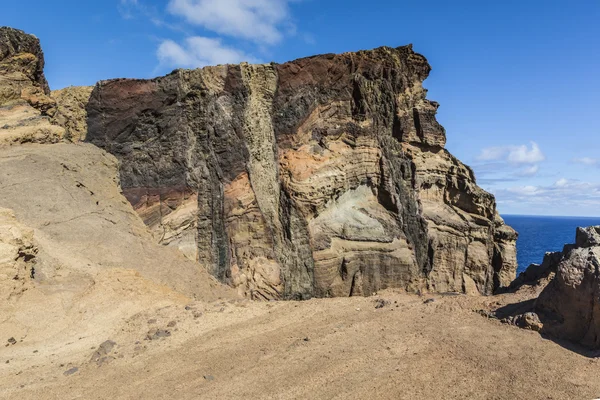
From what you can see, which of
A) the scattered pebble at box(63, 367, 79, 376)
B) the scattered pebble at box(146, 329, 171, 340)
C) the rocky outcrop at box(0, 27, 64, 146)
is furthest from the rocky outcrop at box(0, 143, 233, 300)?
the scattered pebble at box(63, 367, 79, 376)

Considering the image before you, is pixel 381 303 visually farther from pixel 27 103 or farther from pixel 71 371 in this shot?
pixel 27 103

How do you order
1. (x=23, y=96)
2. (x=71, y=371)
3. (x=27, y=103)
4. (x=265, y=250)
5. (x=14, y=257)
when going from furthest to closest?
(x=23, y=96), (x=27, y=103), (x=265, y=250), (x=14, y=257), (x=71, y=371)

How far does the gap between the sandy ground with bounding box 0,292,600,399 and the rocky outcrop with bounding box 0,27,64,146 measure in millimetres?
10269

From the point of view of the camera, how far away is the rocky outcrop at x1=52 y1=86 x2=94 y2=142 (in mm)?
18453

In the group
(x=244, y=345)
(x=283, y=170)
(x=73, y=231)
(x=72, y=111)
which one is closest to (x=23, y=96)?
(x=72, y=111)

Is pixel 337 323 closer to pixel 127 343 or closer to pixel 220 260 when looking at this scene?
pixel 127 343

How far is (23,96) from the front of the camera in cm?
1727

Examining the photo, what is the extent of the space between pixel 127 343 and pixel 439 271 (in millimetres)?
14812

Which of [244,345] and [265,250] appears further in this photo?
[265,250]

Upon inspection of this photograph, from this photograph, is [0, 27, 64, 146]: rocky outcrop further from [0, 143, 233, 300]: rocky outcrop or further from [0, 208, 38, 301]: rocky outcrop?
[0, 208, 38, 301]: rocky outcrop

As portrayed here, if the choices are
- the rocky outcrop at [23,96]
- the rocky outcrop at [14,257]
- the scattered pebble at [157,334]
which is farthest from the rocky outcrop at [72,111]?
the scattered pebble at [157,334]

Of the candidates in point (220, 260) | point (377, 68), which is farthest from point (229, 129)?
point (377, 68)

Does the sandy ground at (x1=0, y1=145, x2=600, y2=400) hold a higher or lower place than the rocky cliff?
lower

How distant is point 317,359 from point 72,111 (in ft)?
59.3
